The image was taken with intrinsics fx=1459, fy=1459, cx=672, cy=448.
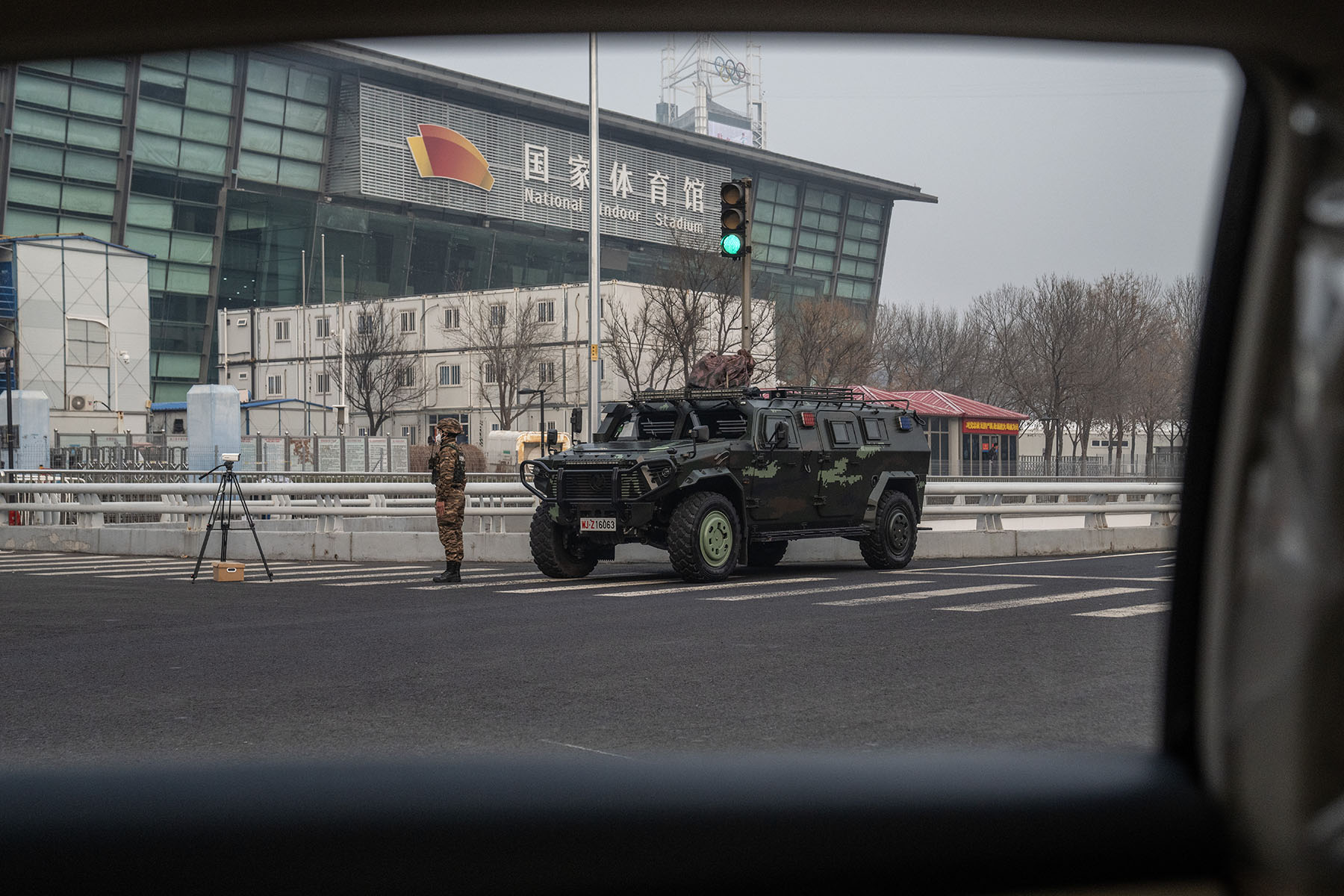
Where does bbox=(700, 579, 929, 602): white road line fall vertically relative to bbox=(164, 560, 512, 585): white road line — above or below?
above

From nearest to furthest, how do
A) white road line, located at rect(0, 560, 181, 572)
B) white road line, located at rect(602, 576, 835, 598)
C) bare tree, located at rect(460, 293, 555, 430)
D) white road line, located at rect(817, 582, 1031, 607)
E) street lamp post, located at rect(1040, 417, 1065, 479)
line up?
white road line, located at rect(817, 582, 1031, 607)
white road line, located at rect(602, 576, 835, 598)
white road line, located at rect(0, 560, 181, 572)
street lamp post, located at rect(1040, 417, 1065, 479)
bare tree, located at rect(460, 293, 555, 430)

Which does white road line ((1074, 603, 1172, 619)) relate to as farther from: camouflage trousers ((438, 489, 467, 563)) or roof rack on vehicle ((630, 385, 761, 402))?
camouflage trousers ((438, 489, 467, 563))

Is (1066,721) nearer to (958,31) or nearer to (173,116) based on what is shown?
(958,31)

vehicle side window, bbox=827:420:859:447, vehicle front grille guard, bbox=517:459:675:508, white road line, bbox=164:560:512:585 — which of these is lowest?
white road line, bbox=164:560:512:585

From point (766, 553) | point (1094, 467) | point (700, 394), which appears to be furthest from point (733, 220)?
point (1094, 467)

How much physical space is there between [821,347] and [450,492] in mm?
44629

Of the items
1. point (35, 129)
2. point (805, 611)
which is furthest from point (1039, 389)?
point (35, 129)

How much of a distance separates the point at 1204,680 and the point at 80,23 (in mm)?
2270

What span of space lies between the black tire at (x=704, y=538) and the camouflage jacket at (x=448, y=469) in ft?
9.33

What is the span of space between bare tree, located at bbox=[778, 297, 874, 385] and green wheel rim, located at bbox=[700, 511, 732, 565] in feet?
138

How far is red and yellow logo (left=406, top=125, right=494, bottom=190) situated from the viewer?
76.2 meters

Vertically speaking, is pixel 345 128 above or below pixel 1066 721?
above

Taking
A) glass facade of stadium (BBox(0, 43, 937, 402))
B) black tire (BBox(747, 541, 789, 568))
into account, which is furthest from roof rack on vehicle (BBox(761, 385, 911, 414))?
glass facade of stadium (BBox(0, 43, 937, 402))

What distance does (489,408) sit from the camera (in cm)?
6994
